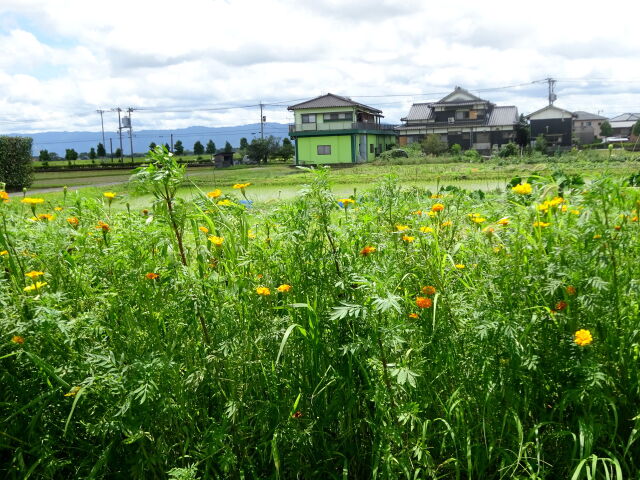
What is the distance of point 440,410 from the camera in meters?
1.50

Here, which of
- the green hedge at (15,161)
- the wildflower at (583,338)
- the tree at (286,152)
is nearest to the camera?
the wildflower at (583,338)

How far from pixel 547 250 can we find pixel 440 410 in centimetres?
58

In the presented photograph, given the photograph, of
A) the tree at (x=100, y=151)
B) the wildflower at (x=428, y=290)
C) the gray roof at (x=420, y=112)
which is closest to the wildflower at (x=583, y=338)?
the wildflower at (x=428, y=290)

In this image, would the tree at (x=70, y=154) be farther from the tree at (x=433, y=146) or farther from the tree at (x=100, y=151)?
the tree at (x=433, y=146)

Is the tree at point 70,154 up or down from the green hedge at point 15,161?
up

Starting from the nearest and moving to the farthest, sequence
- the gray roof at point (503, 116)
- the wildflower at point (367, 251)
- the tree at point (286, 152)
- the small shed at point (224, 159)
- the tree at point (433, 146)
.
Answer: the wildflower at point (367, 251) < the tree at point (433, 146) < the small shed at point (224, 159) < the tree at point (286, 152) < the gray roof at point (503, 116)

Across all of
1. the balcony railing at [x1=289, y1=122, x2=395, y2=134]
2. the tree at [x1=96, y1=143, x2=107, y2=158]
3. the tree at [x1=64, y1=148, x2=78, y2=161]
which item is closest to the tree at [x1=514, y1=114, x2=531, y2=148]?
the balcony railing at [x1=289, y1=122, x2=395, y2=134]

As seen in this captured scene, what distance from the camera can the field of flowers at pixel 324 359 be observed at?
137 centimetres

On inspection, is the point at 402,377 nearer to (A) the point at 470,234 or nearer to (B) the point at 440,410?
(B) the point at 440,410

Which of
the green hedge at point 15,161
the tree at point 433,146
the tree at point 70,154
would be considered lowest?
the green hedge at point 15,161

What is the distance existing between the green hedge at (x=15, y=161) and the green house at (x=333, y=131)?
16106 mm

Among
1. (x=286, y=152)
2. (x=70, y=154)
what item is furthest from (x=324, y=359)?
(x=70, y=154)

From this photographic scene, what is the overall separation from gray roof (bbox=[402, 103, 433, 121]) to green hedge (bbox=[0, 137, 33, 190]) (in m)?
27.3

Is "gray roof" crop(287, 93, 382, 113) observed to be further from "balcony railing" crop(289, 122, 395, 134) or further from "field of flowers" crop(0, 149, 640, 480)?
"field of flowers" crop(0, 149, 640, 480)
